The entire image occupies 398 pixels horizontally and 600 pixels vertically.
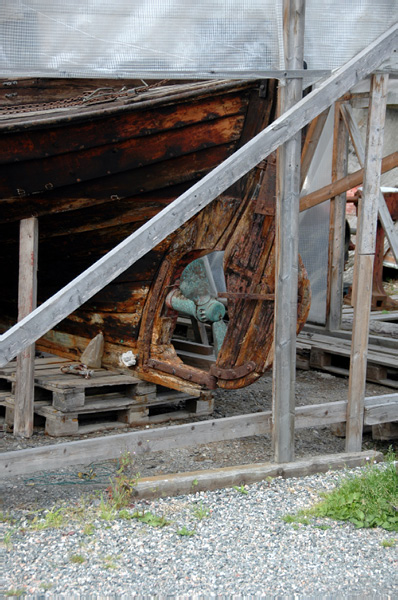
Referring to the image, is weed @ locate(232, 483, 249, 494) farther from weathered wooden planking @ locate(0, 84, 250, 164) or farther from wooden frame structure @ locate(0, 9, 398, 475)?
weathered wooden planking @ locate(0, 84, 250, 164)

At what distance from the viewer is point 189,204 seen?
150 inches

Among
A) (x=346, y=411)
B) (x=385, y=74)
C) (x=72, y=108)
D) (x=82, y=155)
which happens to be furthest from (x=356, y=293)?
(x=72, y=108)

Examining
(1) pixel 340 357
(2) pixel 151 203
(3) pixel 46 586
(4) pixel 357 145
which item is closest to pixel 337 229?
(4) pixel 357 145

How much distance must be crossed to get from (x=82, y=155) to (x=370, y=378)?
3641 mm

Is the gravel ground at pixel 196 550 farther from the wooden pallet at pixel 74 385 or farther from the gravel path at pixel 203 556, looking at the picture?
the wooden pallet at pixel 74 385

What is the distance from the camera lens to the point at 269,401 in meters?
6.93

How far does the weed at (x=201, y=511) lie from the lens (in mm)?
3770

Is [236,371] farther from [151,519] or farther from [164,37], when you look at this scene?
[164,37]

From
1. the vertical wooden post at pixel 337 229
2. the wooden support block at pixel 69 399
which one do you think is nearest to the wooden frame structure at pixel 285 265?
the wooden support block at pixel 69 399

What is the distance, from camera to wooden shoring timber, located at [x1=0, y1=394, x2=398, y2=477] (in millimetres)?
3893

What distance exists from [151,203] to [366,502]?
2874 millimetres

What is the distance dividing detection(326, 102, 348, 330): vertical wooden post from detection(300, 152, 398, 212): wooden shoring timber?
0.81m

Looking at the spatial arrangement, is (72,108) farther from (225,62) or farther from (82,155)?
(225,62)

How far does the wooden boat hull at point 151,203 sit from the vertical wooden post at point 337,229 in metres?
2.75
